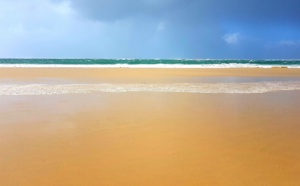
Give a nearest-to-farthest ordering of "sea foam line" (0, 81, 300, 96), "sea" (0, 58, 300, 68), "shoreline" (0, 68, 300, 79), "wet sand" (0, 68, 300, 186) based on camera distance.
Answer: "wet sand" (0, 68, 300, 186), "sea foam line" (0, 81, 300, 96), "shoreline" (0, 68, 300, 79), "sea" (0, 58, 300, 68)

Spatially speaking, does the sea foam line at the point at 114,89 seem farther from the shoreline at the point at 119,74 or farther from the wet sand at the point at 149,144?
the shoreline at the point at 119,74

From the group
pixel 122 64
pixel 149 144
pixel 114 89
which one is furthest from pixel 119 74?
pixel 122 64

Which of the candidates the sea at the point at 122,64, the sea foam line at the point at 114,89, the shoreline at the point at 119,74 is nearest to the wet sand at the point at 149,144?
the sea foam line at the point at 114,89

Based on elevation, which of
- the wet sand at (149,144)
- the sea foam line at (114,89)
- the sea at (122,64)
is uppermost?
the wet sand at (149,144)

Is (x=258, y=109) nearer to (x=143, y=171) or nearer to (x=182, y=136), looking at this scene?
(x=182, y=136)

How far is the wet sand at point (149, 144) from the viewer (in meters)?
3.49

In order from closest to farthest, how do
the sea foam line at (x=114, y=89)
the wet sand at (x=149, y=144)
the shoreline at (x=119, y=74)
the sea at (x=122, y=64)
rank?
the wet sand at (x=149, y=144) < the sea foam line at (x=114, y=89) < the shoreline at (x=119, y=74) < the sea at (x=122, y=64)

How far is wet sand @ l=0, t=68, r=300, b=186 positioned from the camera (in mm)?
3490

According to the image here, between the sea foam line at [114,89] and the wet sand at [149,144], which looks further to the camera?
the sea foam line at [114,89]

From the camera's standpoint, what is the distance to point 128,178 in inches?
135

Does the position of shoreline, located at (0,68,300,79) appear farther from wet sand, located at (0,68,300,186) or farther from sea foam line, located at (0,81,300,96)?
wet sand, located at (0,68,300,186)

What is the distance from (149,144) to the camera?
15.1 ft

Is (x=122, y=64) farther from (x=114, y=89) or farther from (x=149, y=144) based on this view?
(x=149, y=144)

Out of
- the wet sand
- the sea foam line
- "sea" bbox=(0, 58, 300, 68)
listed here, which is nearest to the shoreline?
the sea foam line
